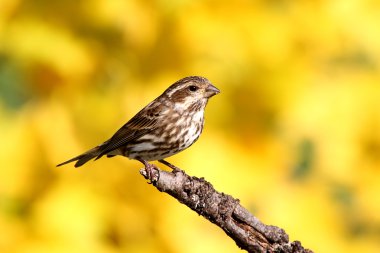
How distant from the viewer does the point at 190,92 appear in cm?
541

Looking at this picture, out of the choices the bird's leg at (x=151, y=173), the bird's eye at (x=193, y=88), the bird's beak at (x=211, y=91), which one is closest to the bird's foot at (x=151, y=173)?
the bird's leg at (x=151, y=173)

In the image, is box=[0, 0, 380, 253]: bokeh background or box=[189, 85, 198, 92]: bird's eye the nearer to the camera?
box=[0, 0, 380, 253]: bokeh background

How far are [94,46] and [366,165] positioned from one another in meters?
1.48

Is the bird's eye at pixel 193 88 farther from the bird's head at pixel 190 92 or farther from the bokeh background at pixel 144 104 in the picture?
the bokeh background at pixel 144 104

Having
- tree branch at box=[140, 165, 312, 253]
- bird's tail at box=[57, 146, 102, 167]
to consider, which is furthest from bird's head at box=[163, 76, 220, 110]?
tree branch at box=[140, 165, 312, 253]

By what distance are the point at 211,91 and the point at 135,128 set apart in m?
0.60

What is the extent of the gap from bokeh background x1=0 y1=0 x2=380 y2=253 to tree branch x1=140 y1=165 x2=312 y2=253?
1.65 feet

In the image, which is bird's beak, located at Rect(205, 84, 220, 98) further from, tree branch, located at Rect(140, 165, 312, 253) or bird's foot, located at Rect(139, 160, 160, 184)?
tree branch, located at Rect(140, 165, 312, 253)

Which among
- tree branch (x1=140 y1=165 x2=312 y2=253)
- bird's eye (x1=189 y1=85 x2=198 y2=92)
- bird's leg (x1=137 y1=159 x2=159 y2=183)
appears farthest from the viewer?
bird's eye (x1=189 y1=85 x2=198 y2=92)

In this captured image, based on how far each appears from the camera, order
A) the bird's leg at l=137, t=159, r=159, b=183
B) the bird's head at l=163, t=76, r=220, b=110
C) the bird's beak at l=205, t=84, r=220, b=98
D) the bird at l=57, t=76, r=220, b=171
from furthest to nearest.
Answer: the bird's head at l=163, t=76, r=220, b=110, the bird at l=57, t=76, r=220, b=171, the bird's beak at l=205, t=84, r=220, b=98, the bird's leg at l=137, t=159, r=159, b=183

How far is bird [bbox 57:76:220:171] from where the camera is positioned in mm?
4844

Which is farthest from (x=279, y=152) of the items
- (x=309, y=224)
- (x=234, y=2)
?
(x=234, y=2)

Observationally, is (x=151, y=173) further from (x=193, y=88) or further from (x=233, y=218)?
(x=193, y=88)

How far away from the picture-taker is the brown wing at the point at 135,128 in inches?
195
